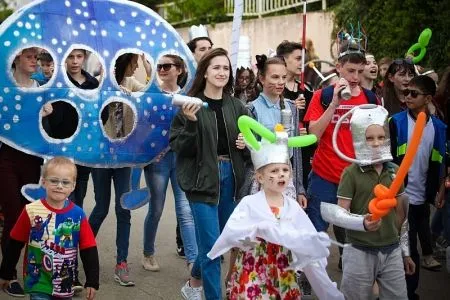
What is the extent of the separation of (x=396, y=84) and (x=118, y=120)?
2492 mm

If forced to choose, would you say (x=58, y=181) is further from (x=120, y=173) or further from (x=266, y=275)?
(x=120, y=173)

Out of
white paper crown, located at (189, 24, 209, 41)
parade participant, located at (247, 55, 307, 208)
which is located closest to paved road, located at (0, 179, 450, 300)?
parade participant, located at (247, 55, 307, 208)

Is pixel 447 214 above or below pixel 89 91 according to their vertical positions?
below

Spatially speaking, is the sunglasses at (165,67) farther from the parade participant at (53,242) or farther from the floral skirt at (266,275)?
the floral skirt at (266,275)

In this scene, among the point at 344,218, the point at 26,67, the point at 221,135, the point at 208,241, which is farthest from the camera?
the point at 26,67

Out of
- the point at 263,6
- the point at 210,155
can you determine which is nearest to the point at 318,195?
the point at 210,155

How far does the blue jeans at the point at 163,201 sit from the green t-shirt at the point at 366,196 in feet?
5.66

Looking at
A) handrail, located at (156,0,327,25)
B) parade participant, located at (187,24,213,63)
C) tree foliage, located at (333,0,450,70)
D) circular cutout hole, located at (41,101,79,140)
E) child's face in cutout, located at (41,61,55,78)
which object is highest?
handrail, located at (156,0,327,25)

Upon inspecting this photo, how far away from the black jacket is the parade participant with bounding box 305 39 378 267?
71 centimetres

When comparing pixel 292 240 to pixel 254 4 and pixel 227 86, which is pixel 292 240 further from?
pixel 254 4

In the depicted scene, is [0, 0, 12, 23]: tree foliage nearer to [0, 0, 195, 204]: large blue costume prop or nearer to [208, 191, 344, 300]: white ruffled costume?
[0, 0, 195, 204]: large blue costume prop

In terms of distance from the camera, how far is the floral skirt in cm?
478

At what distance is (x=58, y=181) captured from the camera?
4.70m

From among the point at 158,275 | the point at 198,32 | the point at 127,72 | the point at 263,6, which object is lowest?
the point at 158,275
